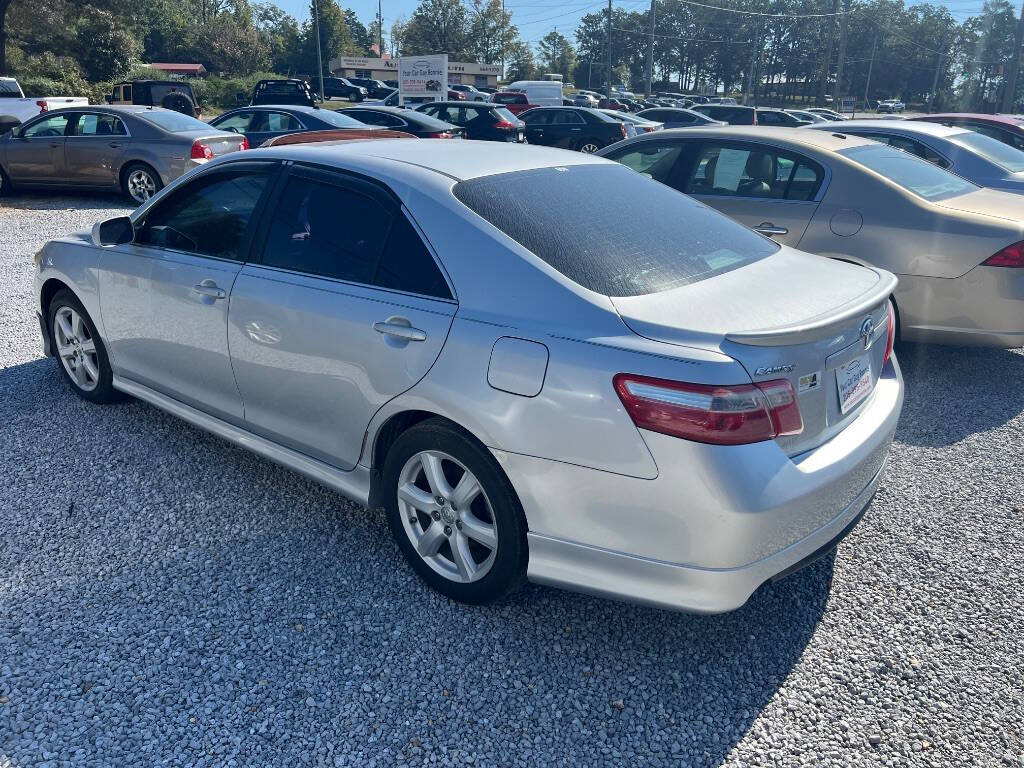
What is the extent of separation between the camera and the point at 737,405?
7.69 ft

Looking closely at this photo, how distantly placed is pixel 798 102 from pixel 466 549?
100188 millimetres

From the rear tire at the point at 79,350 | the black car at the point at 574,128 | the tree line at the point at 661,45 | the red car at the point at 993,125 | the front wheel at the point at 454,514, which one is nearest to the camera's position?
the front wheel at the point at 454,514

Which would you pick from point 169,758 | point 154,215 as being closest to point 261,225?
point 154,215

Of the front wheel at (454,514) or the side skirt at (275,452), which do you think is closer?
the front wheel at (454,514)

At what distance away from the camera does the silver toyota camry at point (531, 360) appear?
2406mm

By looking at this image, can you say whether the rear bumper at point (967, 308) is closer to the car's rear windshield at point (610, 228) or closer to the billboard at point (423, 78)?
the car's rear windshield at point (610, 228)

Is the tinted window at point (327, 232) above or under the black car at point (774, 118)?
above

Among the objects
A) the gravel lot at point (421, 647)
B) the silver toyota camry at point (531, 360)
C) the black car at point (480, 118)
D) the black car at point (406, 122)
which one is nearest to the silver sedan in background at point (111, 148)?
the black car at point (406, 122)

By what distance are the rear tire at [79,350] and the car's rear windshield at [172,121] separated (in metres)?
8.18

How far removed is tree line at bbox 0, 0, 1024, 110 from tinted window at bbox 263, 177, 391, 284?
4387 cm

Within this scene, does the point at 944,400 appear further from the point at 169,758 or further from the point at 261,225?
the point at 169,758

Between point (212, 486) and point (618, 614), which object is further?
point (212, 486)

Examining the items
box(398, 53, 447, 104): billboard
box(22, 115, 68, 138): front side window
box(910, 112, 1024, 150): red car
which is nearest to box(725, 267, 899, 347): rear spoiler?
box(910, 112, 1024, 150): red car

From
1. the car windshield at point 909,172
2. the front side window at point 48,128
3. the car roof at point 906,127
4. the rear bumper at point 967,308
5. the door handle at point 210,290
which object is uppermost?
the car roof at point 906,127
